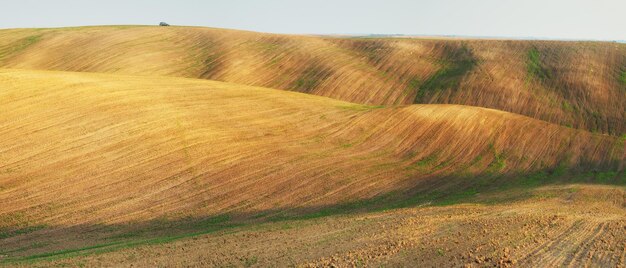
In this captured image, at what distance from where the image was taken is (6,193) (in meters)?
23.3

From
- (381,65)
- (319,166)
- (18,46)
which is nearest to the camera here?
(319,166)

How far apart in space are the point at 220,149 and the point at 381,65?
30077 mm

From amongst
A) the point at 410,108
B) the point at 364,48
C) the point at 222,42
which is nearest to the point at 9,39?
the point at 222,42

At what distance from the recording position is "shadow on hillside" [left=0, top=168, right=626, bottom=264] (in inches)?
776

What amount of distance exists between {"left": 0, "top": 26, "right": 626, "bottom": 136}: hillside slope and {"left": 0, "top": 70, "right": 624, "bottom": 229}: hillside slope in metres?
7.04

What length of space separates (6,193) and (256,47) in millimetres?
40591

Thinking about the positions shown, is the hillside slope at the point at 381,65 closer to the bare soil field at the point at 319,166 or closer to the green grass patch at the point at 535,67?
the green grass patch at the point at 535,67

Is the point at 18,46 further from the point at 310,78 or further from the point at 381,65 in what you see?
the point at 381,65

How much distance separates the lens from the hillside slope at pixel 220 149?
2461 centimetres

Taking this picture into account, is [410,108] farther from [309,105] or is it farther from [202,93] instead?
[202,93]

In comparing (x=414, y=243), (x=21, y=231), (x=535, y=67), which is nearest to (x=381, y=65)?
(x=535, y=67)

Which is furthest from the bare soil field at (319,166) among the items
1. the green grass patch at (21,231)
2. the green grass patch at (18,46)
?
the green grass patch at (18,46)

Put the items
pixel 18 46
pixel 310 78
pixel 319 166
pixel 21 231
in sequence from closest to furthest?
pixel 21 231 < pixel 319 166 < pixel 310 78 < pixel 18 46

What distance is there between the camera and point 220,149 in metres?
29.9
